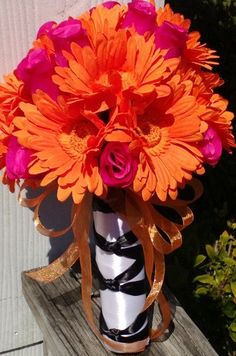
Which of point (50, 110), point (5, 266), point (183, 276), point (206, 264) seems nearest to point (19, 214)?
point (5, 266)

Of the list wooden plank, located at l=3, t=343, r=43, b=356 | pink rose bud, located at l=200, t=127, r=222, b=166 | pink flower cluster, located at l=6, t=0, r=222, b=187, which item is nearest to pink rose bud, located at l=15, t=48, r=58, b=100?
pink flower cluster, located at l=6, t=0, r=222, b=187

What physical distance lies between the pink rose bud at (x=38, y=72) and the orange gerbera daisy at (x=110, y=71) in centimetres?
4

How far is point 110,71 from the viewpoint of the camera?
89 centimetres

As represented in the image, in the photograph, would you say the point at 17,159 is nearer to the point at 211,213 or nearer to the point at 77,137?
the point at 77,137

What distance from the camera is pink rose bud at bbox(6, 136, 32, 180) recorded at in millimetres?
948

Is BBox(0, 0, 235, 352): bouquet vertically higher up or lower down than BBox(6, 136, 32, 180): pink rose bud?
higher up

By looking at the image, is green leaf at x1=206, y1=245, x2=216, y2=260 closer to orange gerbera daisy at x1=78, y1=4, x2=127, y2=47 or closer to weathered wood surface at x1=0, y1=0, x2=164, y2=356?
weathered wood surface at x1=0, y1=0, x2=164, y2=356

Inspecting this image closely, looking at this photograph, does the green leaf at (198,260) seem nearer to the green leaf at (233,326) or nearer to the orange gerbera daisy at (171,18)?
the green leaf at (233,326)

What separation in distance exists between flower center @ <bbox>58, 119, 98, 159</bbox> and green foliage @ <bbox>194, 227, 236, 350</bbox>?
0.90 metres

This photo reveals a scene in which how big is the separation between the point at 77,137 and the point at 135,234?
0.23 metres

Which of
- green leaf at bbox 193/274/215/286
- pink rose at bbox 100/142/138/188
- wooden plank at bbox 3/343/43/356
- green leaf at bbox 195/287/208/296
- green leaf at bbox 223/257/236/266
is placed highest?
pink rose at bbox 100/142/138/188

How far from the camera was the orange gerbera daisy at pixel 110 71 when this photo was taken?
2.86 feet

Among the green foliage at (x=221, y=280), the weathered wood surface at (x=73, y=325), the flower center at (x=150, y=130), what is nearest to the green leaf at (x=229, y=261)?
the green foliage at (x=221, y=280)

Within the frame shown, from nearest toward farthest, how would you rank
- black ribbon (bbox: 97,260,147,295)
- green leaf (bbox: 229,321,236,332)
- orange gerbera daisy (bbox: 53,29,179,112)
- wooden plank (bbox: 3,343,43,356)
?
orange gerbera daisy (bbox: 53,29,179,112)
black ribbon (bbox: 97,260,147,295)
wooden plank (bbox: 3,343,43,356)
green leaf (bbox: 229,321,236,332)
